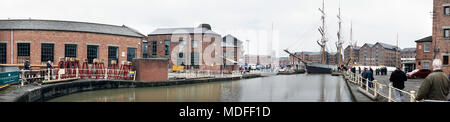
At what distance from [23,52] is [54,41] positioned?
100 inches

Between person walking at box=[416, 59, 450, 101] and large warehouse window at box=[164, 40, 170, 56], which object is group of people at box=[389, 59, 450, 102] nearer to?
person walking at box=[416, 59, 450, 101]

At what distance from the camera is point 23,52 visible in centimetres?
2444

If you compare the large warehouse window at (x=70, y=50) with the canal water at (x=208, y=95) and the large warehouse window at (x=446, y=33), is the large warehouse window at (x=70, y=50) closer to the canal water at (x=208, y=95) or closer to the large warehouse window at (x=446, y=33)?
the canal water at (x=208, y=95)

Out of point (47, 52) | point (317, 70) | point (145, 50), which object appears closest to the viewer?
point (47, 52)

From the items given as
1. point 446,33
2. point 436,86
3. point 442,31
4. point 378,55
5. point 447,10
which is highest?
point 447,10

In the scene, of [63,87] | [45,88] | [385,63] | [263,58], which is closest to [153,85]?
[63,87]

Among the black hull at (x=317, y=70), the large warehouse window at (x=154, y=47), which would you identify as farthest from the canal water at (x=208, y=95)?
the black hull at (x=317, y=70)

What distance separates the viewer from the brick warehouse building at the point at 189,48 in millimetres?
38250

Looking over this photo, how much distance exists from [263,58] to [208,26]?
329 feet

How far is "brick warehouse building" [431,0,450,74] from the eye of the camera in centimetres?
2994

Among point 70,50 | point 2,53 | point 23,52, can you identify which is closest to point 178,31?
point 70,50

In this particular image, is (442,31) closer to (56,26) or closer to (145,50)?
(145,50)

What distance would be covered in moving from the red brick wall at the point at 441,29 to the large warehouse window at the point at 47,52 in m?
37.0

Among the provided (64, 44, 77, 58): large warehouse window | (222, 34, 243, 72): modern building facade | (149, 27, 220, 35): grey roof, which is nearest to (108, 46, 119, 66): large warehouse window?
(64, 44, 77, 58): large warehouse window
